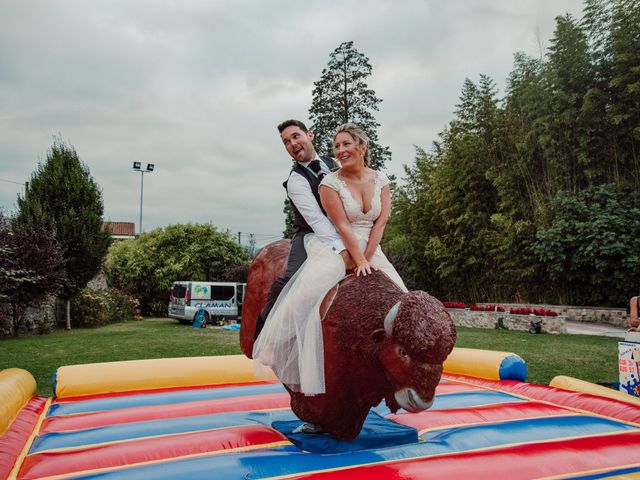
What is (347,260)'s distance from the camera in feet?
9.12

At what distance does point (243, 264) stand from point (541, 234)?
1263 cm

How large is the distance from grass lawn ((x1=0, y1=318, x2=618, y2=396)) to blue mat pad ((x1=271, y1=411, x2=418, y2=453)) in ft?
13.3

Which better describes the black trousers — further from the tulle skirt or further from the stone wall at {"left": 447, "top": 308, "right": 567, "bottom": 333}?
the stone wall at {"left": 447, "top": 308, "right": 567, "bottom": 333}

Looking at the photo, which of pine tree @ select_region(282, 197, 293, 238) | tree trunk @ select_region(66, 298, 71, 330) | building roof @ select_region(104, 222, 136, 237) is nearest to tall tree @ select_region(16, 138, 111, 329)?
tree trunk @ select_region(66, 298, 71, 330)

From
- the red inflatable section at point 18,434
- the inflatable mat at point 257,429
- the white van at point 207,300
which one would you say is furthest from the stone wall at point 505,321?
the red inflatable section at point 18,434

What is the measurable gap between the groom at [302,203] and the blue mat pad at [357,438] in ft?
2.15

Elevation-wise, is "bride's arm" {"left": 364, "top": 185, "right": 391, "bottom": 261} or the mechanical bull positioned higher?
"bride's arm" {"left": 364, "top": 185, "right": 391, "bottom": 261}

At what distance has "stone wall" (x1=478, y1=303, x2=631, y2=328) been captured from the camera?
45.1 feet

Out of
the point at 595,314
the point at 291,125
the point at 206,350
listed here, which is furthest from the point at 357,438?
the point at 595,314

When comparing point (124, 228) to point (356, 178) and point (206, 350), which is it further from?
point (356, 178)

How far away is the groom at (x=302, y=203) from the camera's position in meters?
2.85

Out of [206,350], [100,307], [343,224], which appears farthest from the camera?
[100,307]

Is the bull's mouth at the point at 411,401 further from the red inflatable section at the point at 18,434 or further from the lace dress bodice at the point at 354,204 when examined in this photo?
the red inflatable section at the point at 18,434

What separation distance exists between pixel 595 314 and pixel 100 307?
16.2 meters
